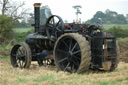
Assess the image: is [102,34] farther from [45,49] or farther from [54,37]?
[45,49]

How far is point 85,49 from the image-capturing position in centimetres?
751

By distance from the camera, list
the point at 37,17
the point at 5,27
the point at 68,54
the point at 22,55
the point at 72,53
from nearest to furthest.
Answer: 1. the point at 72,53
2. the point at 68,54
3. the point at 22,55
4. the point at 37,17
5. the point at 5,27

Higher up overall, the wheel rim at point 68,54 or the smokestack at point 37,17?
the smokestack at point 37,17

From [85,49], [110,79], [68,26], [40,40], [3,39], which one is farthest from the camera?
[3,39]

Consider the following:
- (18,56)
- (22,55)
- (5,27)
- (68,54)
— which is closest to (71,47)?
(68,54)

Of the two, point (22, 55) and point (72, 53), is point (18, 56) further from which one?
point (72, 53)

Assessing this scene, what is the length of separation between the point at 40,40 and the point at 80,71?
9.04ft

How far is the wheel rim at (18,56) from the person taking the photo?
990 centimetres

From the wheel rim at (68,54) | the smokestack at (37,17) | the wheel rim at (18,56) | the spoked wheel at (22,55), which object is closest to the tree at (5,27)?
the spoked wheel at (22,55)

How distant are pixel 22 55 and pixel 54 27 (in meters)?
1.71

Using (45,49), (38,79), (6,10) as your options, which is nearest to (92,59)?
(38,79)

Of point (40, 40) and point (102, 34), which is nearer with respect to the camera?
point (102, 34)

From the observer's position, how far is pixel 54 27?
9.28 metres

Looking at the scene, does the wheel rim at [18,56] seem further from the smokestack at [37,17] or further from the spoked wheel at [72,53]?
the spoked wheel at [72,53]
